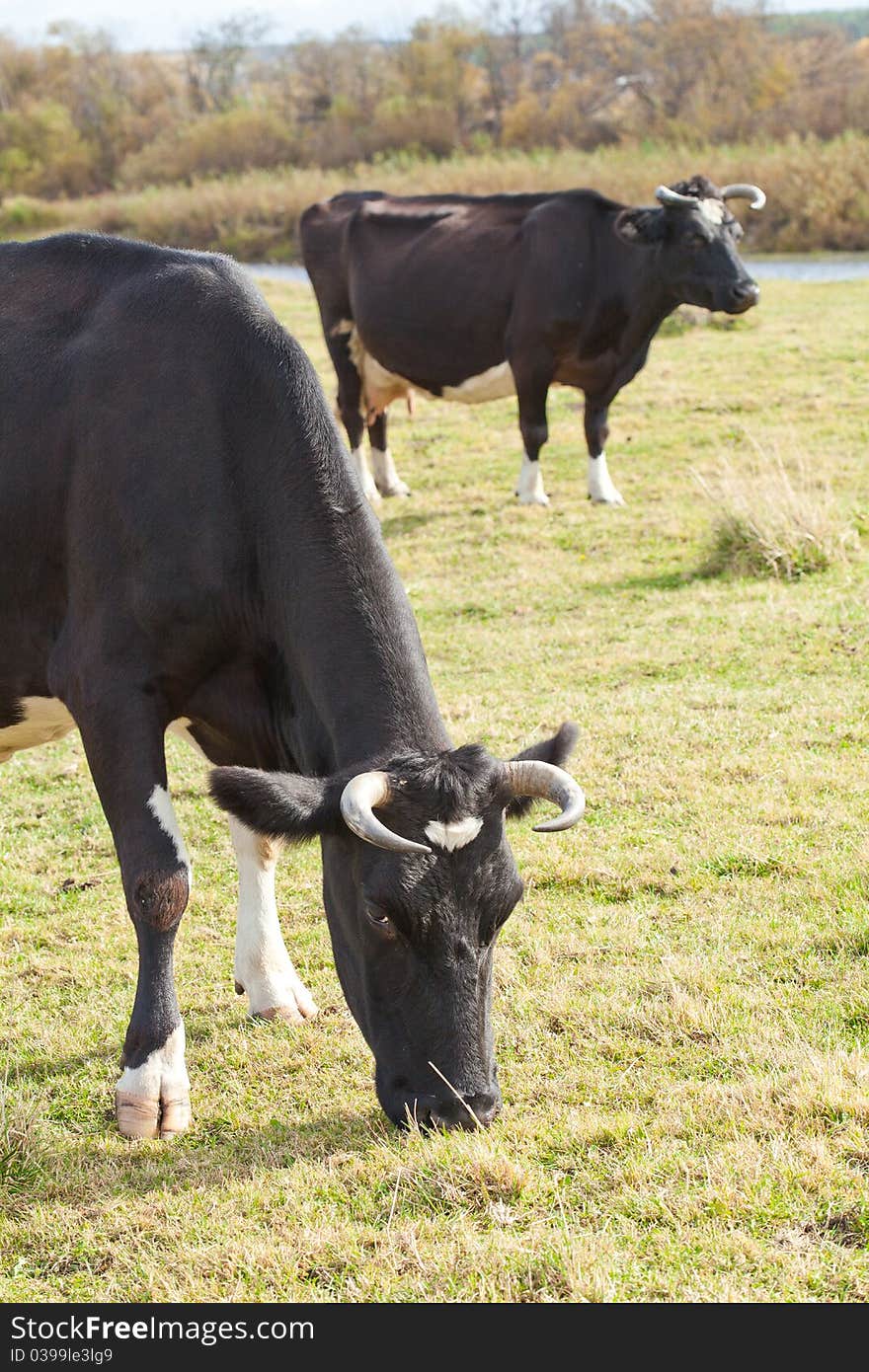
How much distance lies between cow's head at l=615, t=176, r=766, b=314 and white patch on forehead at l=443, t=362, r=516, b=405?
63.9 inches

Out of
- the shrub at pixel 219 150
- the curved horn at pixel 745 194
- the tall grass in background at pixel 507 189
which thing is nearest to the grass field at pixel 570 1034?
the curved horn at pixel 745 194

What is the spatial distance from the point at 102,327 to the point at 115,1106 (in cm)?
252

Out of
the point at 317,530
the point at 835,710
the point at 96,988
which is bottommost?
the point at 835,710

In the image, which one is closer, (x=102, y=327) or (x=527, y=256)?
(x=102, y=327)

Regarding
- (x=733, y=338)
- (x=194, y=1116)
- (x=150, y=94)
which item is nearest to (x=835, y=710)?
(x=194, y=1116)

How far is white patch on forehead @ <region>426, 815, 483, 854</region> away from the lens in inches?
140

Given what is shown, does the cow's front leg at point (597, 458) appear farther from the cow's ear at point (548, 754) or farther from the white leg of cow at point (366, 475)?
the cow's ear at point (548, 754)

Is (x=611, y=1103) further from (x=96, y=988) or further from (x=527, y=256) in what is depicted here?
(x=527, y=256)

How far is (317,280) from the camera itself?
1466 centimetres

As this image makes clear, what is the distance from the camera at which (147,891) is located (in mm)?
4410

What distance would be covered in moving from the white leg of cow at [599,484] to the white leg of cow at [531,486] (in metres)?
0.43

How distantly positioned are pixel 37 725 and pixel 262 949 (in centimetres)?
116

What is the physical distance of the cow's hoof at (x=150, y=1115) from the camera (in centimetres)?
430
